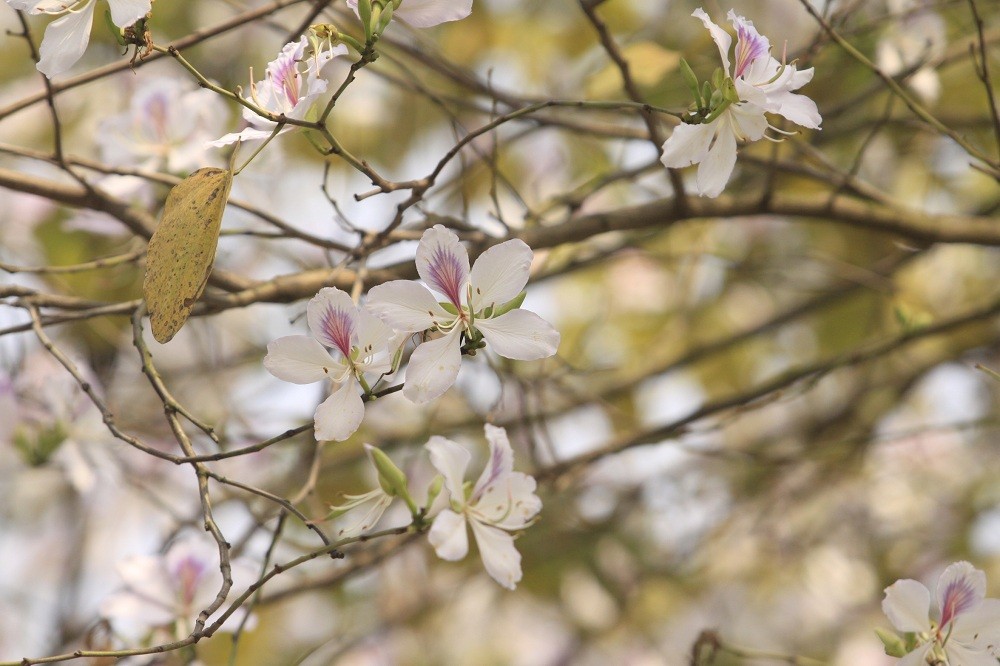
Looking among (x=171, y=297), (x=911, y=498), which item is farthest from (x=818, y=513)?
(x=171, y=297)

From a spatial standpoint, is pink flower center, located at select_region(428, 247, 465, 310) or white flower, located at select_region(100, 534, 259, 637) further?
white flower, located at select_region(100, 534, 259, 637)

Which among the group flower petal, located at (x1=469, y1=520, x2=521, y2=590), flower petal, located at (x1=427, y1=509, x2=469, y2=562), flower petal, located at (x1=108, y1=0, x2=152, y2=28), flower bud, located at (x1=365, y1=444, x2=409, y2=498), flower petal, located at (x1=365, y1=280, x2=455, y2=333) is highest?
flower petal, located at (x1=108, y1=0, x2=152, y2=28)

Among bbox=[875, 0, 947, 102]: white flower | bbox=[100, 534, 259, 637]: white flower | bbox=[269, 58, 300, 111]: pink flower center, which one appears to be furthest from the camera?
bbox=[875, 0, 947, 102]: white flower

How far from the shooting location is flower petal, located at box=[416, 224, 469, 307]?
25.5 inches

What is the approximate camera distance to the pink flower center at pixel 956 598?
0.73 metres

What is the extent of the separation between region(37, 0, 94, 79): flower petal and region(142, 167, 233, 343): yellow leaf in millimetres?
120

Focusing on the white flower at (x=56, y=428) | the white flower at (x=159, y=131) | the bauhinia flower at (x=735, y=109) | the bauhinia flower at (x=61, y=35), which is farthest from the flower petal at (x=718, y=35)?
the white flower at (x=56, y=428)

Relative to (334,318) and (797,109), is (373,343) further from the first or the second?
(797,109)

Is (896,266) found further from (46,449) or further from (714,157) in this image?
(46,449)

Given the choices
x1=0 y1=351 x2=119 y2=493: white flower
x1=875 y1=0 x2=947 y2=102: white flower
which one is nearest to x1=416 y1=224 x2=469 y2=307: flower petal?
x1=0 y1=351 x2=119 y2=493: white flower

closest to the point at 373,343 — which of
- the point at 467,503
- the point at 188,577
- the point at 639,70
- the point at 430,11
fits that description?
the point at 467,503

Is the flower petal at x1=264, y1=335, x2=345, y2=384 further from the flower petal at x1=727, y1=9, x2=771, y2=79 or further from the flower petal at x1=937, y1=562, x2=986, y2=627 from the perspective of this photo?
the flower petal at x1=937, y1=562, x2=986, y2=627

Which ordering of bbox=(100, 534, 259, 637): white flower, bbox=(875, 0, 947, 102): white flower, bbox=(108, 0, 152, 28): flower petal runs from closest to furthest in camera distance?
bbox=(108, 0, 152, 28): flower petal
bbox=(100, 534, 259, 637): white flower
bbox=(875, 0, 947, 102): white flower

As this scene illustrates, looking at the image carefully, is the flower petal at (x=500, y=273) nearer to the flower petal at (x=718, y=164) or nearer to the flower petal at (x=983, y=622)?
the flower petal at (x=718, y=164)
